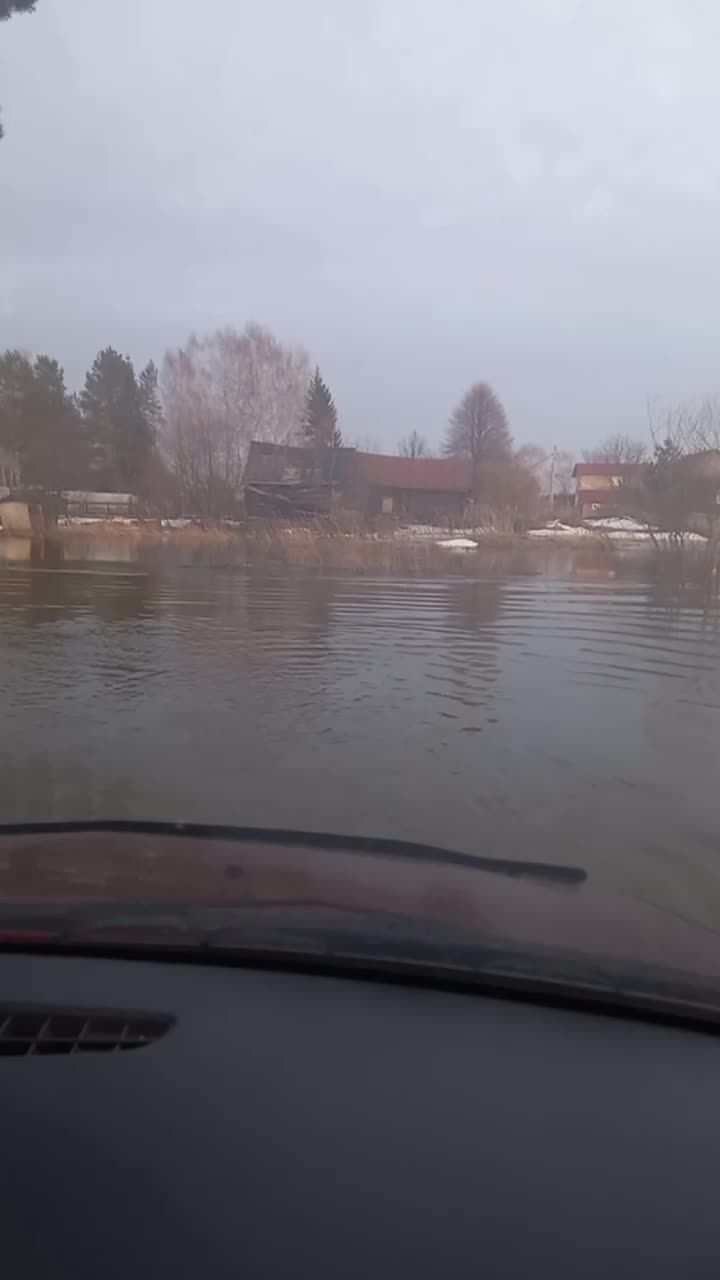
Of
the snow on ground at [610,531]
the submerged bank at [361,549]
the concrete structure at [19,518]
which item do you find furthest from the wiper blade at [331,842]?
the concrete structure at [19,518]

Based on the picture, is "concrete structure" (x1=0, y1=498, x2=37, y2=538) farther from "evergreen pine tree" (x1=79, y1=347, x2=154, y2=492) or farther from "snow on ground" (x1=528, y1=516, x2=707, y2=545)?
"snow on ground" (x1=528, y1=516, x2=707, y2=545)

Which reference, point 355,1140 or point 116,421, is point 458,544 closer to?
point 116,421

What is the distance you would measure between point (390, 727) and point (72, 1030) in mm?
6908

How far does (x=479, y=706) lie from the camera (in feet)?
34.6

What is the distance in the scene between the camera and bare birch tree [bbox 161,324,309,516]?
156 ft

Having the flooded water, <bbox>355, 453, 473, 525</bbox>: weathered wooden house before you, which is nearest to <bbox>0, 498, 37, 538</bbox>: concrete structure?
<bbox>355, 453, 473, 525</bbox>: weathered wooden house

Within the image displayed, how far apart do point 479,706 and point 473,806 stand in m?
3.64

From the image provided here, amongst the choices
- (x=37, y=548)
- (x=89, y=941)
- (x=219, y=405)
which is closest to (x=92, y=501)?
(x=219, y=405)

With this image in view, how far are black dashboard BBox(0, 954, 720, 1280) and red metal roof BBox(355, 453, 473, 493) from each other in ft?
Answer: 216

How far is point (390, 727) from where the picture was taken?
9438 millimetres

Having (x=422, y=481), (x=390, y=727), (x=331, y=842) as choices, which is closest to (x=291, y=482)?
(x=422, y=481)

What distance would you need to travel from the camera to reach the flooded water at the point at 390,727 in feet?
21.6

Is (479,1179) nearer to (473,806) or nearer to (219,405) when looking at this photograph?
(473,806)

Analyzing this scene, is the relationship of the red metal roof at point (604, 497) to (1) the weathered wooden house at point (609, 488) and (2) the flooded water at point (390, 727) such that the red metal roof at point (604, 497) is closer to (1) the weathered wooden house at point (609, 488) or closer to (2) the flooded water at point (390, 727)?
(1) the weathered wooden house at point (609, 488)
